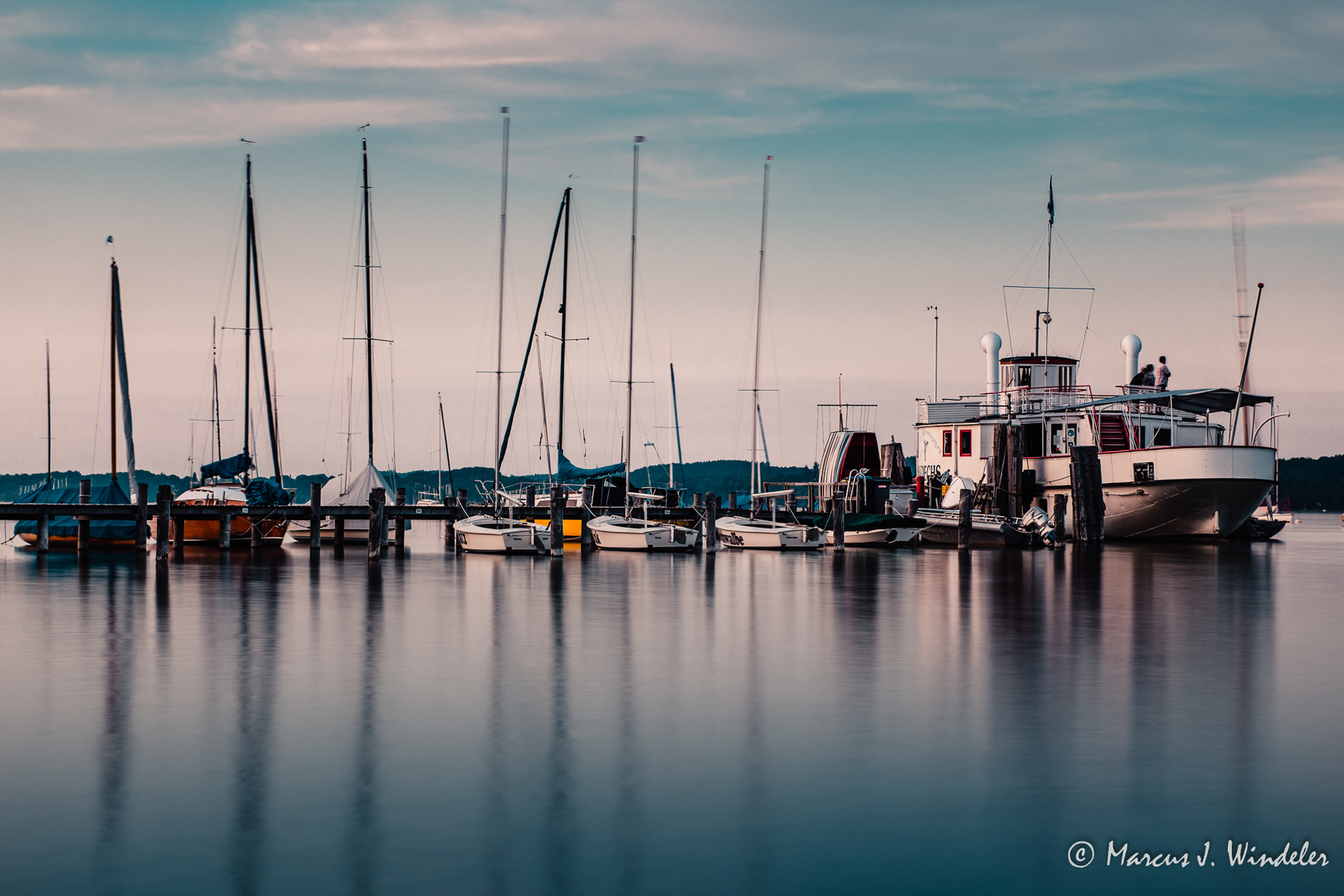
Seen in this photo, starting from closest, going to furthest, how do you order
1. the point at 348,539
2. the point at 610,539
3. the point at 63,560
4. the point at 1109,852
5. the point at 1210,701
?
the point at 1109,852, the point at 1210,701, the point at 63,560, the point at 610,539, the point at 348,539

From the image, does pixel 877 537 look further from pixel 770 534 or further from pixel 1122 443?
pixel 1122 443

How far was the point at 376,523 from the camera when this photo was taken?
41.0m

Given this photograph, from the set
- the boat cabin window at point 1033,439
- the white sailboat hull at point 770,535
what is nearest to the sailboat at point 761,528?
the white sailboat hull at point 770,535

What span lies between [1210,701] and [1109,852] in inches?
258

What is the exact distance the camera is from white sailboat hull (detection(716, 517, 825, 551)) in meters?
47.2

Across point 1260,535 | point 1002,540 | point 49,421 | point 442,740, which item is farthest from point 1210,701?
point 49,421

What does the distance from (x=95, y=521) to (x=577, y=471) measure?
62.3 ft

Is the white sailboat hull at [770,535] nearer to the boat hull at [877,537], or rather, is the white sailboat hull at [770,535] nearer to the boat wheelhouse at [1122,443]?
the boat hull at [877,537]

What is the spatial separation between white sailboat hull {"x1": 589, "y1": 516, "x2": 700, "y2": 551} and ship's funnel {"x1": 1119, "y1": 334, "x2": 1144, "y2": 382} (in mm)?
27856

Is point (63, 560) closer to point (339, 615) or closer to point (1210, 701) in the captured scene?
point (339, 615)

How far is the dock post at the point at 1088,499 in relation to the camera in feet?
167

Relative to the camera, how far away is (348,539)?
5628 cm

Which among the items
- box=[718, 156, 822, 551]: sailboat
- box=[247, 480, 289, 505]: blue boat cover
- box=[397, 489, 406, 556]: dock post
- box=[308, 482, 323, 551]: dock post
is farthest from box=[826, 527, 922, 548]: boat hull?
box=[247, 480, 289, 505]: blue boat cover

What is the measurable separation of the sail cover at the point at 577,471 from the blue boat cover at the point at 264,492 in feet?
36.1
